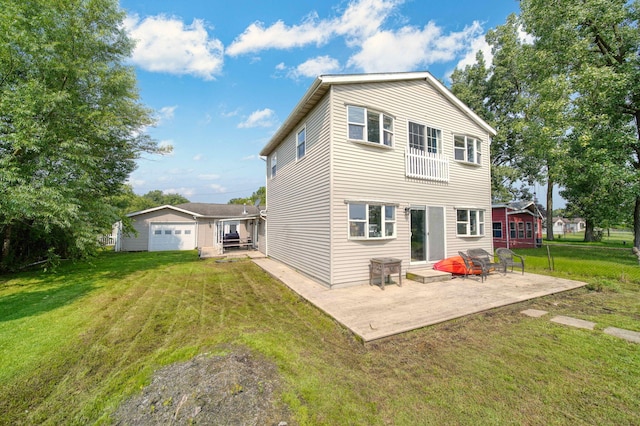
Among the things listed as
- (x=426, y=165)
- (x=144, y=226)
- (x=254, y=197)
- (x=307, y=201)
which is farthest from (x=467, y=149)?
(x=254, y=197)

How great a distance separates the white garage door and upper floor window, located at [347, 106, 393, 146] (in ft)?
58.8

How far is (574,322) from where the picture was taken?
4.73 meters

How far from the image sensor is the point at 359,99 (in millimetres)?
7809

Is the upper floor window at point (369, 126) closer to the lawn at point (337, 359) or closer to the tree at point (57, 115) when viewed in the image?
the lawn at point (337, 359)

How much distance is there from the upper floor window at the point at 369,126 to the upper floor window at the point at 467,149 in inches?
142

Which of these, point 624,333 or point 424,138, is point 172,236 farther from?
point 624,333

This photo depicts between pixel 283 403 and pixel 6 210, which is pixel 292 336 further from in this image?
pixel 6 210

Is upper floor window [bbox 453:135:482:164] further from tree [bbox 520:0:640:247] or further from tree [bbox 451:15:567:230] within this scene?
tree [bbox 451:15:567:230]

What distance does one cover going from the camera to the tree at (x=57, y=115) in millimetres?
7918

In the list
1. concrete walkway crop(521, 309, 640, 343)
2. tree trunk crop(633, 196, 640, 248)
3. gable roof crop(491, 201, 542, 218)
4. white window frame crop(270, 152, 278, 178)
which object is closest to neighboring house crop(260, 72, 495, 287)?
white window frame crop(270, 152, 278, 178)

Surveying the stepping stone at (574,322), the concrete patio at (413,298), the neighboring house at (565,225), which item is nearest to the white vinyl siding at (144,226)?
the concrete patio at (413,298)

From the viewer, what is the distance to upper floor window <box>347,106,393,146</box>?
7738 mm

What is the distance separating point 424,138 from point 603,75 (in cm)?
943

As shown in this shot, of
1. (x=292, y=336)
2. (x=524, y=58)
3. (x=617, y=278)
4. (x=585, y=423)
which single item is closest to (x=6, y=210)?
(x=292, y=336)
